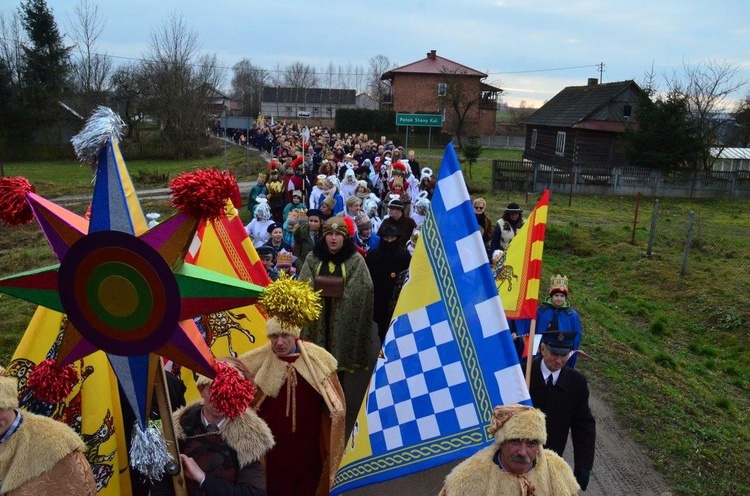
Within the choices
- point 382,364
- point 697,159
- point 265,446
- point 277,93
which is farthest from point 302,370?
point 277,93

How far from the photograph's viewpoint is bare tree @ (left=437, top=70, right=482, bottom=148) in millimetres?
50625

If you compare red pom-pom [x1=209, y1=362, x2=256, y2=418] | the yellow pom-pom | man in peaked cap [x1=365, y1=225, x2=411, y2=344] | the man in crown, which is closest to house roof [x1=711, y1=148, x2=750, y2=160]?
man in peaked cap [x1=365, y1=225, x2=411, y2=344]

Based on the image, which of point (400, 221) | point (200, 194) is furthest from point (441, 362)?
Result: point (400, 221)

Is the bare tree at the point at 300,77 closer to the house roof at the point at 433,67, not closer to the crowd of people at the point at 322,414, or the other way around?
the house roof at the point at 433,67

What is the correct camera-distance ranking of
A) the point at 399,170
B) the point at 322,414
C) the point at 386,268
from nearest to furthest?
the point at 322,414
the point at 386,268
the point at 399,170

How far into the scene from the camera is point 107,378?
3822 mm

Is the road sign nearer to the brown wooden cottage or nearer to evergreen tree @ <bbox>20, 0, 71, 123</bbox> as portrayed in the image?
the brown wooden cottage

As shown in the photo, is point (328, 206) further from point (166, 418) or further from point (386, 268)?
point (166, 418)

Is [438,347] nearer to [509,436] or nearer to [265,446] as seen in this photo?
[509,436]

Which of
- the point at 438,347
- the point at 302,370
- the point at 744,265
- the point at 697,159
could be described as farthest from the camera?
the point at 697,159

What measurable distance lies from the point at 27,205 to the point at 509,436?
2.29m

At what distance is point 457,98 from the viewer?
50438 millimetres

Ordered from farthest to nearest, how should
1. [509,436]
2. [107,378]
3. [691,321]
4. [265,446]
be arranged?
[691,321], [107,378], [265,446], [509,436]

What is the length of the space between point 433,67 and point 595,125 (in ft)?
91.3
